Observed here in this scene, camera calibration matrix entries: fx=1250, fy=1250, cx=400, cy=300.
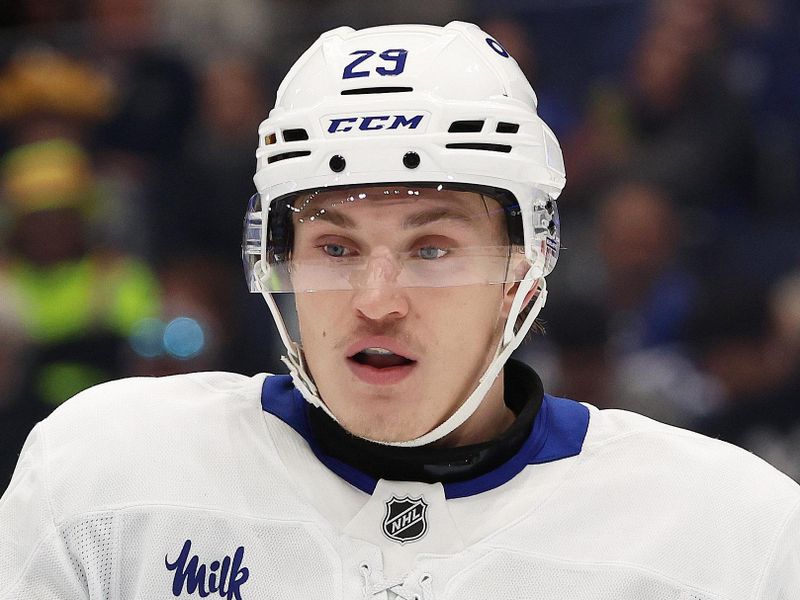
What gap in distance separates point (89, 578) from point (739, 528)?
3.05 feet

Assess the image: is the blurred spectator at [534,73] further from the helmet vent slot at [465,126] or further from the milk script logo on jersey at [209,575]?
the milk script logo on jersey at [209,575]

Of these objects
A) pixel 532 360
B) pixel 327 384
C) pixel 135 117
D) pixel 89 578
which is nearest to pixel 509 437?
pixel 327 384

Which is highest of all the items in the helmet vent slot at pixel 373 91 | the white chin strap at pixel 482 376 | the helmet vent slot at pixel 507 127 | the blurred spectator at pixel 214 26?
the blurred spectator at pixel 214 26

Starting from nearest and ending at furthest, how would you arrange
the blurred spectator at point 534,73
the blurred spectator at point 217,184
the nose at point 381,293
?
the nose at point 381,293 → the blurred spectator at point 534,73 → the blurred spectator at point 217,184

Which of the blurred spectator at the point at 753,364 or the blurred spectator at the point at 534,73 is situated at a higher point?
the blurred spectator at the point at 534,73

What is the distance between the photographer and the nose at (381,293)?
174 cm

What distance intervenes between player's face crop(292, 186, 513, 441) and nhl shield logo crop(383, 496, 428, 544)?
116 mm

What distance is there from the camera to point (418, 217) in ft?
5.90

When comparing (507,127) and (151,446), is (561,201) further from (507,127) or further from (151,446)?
(151,446)

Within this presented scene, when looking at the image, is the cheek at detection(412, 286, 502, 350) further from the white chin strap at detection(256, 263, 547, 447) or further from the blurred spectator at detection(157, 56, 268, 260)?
the blurred spectator at detection(157, 56, 268, 260)

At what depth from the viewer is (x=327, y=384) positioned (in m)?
1.80

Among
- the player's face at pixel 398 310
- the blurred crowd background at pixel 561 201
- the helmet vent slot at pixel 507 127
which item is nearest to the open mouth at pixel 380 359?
the player's face at pixel 398 310

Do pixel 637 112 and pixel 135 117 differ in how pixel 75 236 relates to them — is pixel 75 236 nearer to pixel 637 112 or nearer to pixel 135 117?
pixel 135 117

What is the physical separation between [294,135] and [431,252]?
0.30 metres
